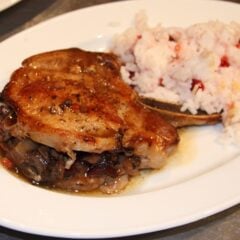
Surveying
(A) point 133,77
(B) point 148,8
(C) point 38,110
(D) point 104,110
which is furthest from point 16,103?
(B) point 148,8

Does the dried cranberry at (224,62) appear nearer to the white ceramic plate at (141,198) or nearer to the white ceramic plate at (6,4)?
the white ceramic plate at (141,198)

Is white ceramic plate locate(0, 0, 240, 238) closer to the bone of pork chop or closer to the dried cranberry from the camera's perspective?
the bone of pork chop

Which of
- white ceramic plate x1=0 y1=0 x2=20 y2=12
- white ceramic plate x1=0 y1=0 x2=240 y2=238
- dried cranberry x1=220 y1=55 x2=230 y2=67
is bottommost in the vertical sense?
white ceramic plate x1=0 y1=0 x2=240 y2=238

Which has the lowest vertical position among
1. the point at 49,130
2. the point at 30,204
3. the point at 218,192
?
the point at 218,192

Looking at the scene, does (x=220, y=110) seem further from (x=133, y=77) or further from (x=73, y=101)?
(x=73, y=101)

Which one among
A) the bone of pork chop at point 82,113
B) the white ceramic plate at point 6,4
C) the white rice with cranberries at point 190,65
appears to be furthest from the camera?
the white ceramic plate at point 6,4

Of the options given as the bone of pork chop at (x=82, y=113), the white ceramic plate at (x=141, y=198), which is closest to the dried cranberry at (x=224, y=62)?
the white ceramic plate at (x=141, y=198)

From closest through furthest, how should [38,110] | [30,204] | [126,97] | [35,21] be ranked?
[30,204]
[38,110]
[126,97]
[35,21]

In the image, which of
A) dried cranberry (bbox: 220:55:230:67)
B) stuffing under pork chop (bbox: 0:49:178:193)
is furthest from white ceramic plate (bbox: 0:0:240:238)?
dried cranberry (bbox: 220:55:230:67)
